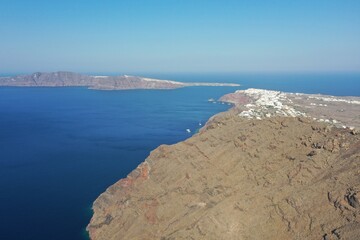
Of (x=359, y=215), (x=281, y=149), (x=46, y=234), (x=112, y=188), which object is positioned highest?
(x=281, y=149)

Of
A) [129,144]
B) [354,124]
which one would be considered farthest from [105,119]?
[354,124]

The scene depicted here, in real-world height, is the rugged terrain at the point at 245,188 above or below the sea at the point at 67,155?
above

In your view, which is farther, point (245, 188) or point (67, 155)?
point (67, 155)

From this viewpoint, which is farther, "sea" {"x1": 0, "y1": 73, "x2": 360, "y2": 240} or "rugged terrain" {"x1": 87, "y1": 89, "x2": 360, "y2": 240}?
"sea" {"x1": 0, "y1": 73, "x2": 360, "y2": 240}

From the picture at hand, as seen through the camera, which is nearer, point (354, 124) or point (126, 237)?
point (126, 237)

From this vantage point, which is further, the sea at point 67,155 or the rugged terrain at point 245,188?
the sea at point 67,155

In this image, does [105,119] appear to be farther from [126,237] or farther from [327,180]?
[327,180]

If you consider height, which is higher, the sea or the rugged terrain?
the rugged terrain

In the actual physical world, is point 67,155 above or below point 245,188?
below
